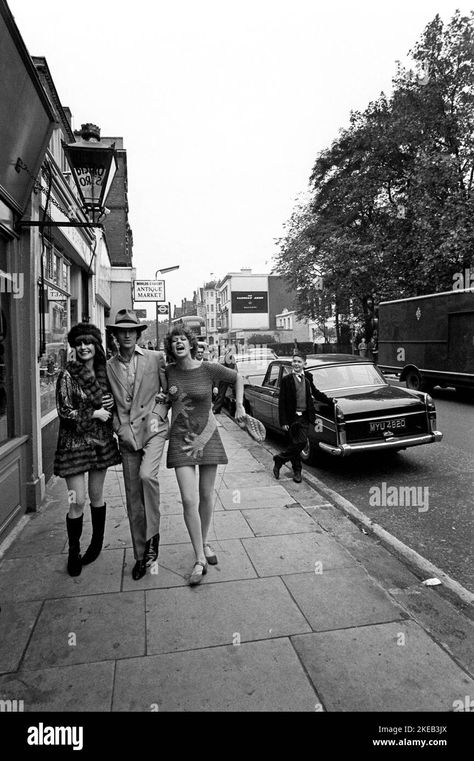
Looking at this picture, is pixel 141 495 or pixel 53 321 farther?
pixel 53 321

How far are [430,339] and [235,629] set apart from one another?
1345cm

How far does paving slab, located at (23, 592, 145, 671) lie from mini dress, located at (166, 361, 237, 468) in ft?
3.26

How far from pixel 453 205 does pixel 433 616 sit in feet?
58.8

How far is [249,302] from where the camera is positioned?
82.4 m

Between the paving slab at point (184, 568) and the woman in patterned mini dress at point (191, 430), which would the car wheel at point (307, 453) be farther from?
the woman in patterned mini dress at point (191, 430)

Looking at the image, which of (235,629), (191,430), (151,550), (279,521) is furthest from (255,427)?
(235,629)

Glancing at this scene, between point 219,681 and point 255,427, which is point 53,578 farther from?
point 255,427

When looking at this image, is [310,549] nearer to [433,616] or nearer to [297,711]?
[433,616]

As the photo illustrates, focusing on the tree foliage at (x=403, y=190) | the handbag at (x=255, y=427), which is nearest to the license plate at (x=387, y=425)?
the handbag at (x=255, y=427)

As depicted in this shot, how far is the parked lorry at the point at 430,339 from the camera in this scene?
13109 mm

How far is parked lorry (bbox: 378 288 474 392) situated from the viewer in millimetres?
13109

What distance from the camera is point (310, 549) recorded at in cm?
400
